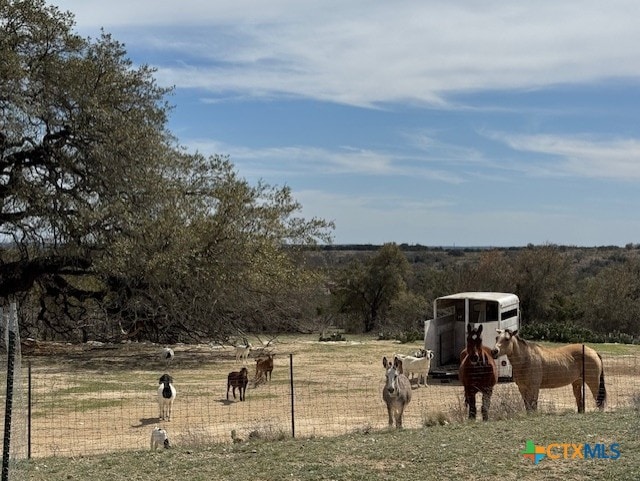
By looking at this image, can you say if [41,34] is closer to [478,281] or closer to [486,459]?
[486,459]

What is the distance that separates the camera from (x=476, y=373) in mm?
11984

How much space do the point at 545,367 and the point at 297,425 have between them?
4449mm

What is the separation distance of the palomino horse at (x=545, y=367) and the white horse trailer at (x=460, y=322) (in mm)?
5572

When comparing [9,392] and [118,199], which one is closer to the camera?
[9,392]

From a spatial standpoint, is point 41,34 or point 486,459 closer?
point 486,459

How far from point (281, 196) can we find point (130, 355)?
7.64m

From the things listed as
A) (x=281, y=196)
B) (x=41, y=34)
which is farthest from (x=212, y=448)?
(x=41, y=34)

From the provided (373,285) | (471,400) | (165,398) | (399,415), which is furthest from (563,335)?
(373,285)

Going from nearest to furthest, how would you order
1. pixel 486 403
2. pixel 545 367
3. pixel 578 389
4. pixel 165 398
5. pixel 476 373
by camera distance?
1. pixel 486 403
2. pixel 476 373
3. pixel 545 367
4. pixel 578 389
5. pixel 165 398

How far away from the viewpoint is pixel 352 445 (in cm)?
896

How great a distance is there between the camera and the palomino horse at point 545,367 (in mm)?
12391

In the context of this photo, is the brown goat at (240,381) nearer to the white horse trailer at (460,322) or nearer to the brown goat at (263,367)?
the brown goat at (263,367)

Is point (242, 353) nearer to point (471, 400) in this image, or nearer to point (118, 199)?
point (118, 199)

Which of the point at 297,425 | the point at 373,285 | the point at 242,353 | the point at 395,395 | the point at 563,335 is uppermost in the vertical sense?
the point at 373,285
